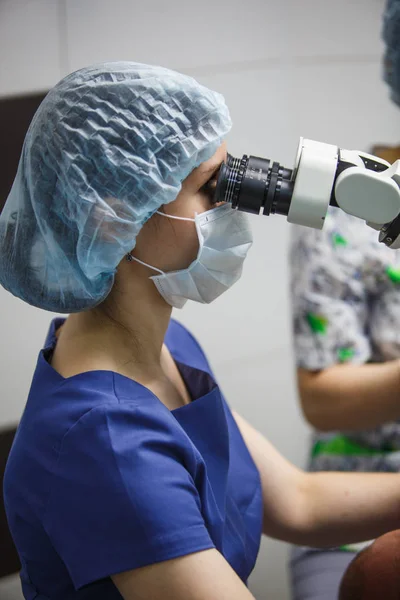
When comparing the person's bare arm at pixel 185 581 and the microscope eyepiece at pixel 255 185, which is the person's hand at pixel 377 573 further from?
the microscope eyepiece at pixel 255 185

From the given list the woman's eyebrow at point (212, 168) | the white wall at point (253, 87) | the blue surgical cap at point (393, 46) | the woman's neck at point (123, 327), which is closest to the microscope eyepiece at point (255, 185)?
the woman's eyebrow at point (212, 168)

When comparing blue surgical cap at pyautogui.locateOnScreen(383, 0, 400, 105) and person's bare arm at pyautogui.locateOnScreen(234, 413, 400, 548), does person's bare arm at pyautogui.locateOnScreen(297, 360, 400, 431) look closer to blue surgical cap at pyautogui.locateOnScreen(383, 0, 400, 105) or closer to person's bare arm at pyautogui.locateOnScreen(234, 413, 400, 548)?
person's bare arm at pyautogui.locateOnScreen(234, 413, 400, 548)

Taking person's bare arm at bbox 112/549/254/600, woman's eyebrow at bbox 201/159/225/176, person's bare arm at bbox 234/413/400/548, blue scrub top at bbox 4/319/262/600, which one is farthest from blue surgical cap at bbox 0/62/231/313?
person's bare arm at bbox 234/413/400/548

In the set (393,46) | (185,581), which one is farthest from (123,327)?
(393,46)

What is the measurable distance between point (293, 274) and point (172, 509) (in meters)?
0.60

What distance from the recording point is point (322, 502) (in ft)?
3.65

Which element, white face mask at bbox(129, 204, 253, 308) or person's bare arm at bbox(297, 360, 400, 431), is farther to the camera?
person's bare arm at bbox(297, 360, 400, 431)

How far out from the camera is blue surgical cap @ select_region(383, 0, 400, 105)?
3.65ft

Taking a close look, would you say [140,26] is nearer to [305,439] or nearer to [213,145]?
[213,145]

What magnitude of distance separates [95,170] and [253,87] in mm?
1063

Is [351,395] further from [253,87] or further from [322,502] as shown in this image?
[253,87]

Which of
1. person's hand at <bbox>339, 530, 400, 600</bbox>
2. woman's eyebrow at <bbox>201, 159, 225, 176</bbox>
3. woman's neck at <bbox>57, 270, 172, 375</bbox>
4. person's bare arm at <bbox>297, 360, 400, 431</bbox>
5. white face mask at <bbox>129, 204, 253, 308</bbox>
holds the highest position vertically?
woman's eyebrow at <bbox>201, 159, 225, 176</bbox>

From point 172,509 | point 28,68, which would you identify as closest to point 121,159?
point 172,509

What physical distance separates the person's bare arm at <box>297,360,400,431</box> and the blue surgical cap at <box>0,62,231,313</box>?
1.76 ft
